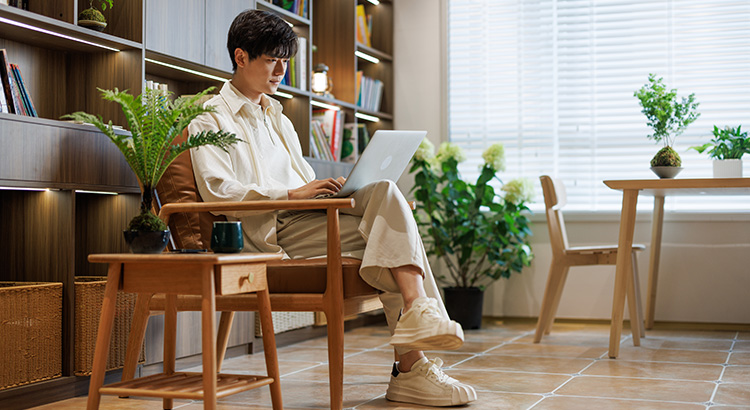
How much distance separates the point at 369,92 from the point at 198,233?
261 cm

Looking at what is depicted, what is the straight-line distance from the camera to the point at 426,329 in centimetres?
201

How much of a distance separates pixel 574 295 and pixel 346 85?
5.83ft

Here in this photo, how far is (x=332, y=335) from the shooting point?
211 cm

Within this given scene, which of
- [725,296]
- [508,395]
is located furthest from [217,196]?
[725,296]

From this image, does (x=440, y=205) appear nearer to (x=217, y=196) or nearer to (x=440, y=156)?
(x=440, y=156)

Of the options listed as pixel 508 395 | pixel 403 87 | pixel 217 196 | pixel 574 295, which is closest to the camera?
pixel 217 196

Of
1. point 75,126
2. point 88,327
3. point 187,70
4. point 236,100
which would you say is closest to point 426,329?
point 236,100

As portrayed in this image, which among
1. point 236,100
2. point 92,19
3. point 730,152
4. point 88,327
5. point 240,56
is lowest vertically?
point 88,327

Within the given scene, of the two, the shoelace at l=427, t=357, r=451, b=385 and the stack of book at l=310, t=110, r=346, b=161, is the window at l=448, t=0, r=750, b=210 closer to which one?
the stack of book at l=310, t=110, r=346, b=161

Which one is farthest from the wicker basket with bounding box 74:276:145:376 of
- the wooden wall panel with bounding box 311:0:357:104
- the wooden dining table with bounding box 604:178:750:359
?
the wooden wall panel with bounding box 311:0:357:104

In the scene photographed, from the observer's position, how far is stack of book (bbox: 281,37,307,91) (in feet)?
12.9

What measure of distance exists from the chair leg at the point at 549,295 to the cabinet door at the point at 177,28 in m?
1.89

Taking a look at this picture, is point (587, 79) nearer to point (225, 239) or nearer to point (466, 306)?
point (466, 306)

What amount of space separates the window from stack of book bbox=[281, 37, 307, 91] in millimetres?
1205
